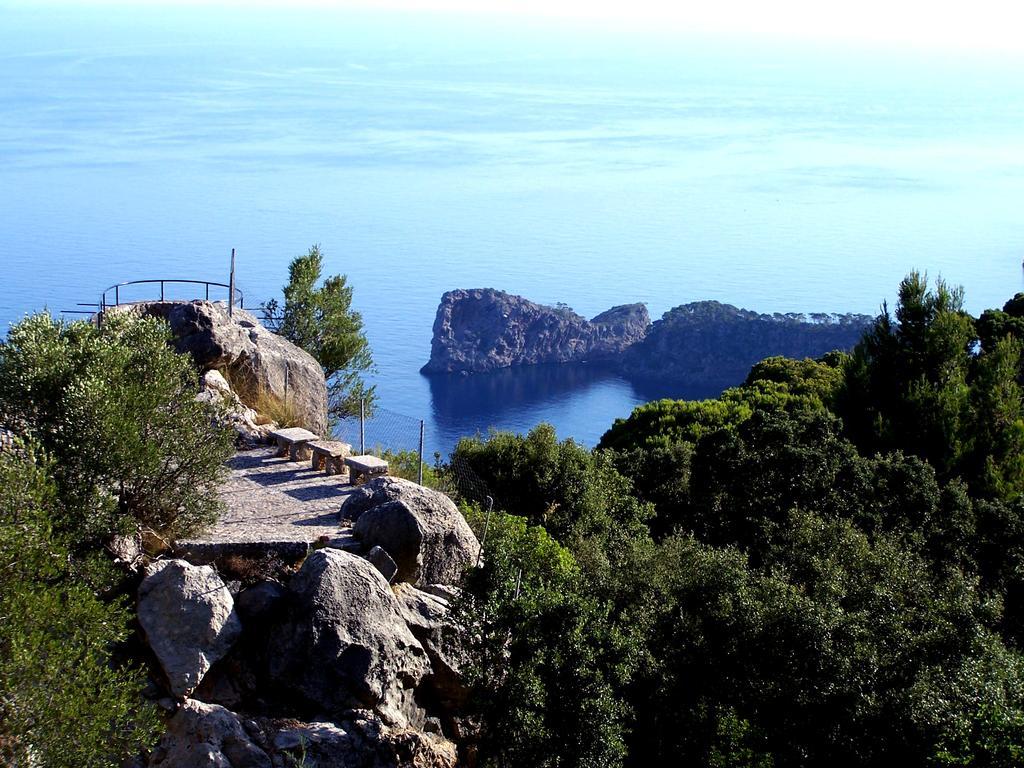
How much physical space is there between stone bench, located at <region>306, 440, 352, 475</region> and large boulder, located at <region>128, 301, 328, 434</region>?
170 inches

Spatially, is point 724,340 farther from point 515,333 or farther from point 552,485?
point 552,485

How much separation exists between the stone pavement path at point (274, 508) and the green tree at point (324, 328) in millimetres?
A: 13178

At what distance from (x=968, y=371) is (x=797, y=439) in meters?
12.8

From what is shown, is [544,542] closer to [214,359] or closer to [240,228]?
→ [214,359]

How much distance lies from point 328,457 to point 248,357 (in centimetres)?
561

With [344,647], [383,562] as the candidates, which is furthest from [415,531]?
[344,647]

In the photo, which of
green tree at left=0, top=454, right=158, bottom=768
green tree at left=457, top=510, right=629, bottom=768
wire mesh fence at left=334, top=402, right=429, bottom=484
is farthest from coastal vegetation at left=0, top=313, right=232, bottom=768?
wire mesh fence at left=334, top=402, right=429, bottom=484

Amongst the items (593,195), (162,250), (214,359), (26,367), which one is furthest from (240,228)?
(26,367)

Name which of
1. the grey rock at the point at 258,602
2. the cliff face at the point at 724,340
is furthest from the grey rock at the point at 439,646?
the cliff face at the point at 724,340

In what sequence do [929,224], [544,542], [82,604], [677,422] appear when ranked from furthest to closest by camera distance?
1. [929,224]
2. [677,422]
3. [544,542]
4. [82,604]

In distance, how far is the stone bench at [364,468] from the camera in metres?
19.0

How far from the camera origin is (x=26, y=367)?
14195 millimetres

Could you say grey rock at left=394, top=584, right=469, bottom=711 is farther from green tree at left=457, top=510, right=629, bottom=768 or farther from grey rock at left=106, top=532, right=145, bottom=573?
grey rock at left=106, top=532, right=145, bottom=573

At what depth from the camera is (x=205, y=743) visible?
12172mm
